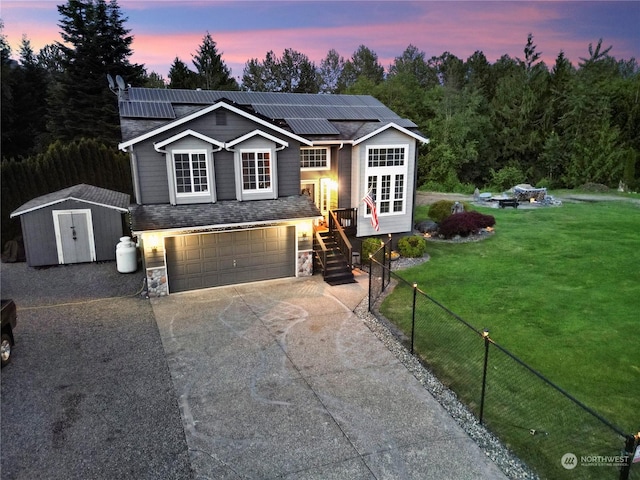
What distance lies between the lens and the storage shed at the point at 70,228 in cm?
1686

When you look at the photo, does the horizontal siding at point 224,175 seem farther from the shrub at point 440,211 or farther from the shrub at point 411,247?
the shrub at point 440,211

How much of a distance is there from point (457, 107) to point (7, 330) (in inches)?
1711

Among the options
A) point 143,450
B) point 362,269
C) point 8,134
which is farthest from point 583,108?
point 8,134

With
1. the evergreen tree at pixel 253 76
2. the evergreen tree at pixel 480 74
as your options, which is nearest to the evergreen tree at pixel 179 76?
the evergreen tree at pixel 253 76

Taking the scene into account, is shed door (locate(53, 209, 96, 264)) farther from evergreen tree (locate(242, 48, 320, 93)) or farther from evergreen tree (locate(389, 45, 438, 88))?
evergreen tree (locate(389, 45, 438, 88))

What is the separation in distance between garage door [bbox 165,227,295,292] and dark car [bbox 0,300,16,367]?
4.90 metres

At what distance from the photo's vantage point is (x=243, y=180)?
1546cm

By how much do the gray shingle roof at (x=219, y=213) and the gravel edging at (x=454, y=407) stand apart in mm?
4994

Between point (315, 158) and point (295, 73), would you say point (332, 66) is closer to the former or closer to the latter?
point (295, 73)

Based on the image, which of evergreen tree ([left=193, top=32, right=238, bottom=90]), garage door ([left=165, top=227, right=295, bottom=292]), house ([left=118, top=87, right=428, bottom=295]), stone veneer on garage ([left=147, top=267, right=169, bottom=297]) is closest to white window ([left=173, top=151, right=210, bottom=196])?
house ([left=118, top=87, right=428, bottom=295])

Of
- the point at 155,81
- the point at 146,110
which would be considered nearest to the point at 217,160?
the point at 146,110

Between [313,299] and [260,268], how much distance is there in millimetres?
2854

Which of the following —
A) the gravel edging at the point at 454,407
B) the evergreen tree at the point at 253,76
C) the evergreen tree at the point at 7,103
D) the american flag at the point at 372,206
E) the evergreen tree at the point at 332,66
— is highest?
the evergreen tree at the point at 332,66

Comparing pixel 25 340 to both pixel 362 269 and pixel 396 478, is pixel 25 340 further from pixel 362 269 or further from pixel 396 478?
pixel 362 269
